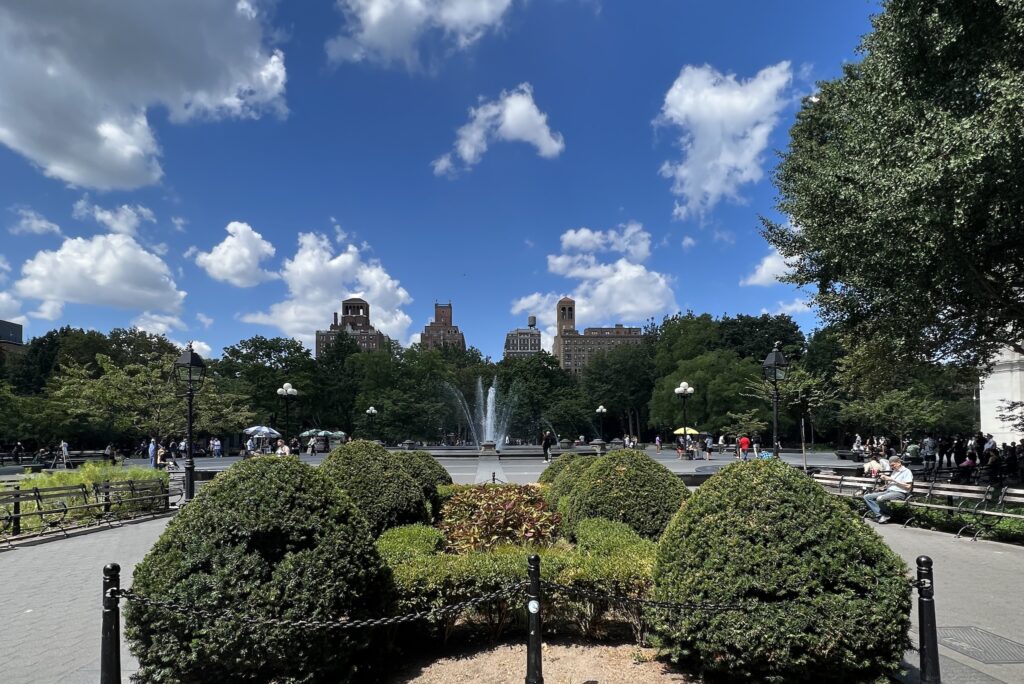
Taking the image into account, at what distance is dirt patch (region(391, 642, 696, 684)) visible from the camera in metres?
4.24

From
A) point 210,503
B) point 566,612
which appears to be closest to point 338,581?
point 210,503

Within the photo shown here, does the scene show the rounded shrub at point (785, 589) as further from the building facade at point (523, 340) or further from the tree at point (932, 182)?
the building facade at point (523, 340)

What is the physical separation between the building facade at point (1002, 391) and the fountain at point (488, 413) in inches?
1256

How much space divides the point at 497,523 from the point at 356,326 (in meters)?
148

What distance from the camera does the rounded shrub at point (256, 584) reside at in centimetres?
353

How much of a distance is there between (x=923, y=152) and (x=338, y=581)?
10.6 meters

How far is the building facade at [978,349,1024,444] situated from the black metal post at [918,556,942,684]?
3211cm

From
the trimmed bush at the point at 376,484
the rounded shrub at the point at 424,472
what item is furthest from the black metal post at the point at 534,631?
the rounded shrub at the point at 424,472

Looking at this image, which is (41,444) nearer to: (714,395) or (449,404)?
(449,404)

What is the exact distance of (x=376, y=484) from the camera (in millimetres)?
7840

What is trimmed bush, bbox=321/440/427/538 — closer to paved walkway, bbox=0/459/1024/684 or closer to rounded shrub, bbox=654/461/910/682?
paved walkway, bbox=0/459/1024/684

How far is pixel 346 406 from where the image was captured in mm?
58281

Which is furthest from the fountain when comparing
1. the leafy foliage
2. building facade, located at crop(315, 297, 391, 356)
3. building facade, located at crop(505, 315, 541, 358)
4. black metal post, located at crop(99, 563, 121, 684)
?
building facade, located at crop(505, 315, 541, 358)

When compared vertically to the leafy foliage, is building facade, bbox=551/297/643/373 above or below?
above
